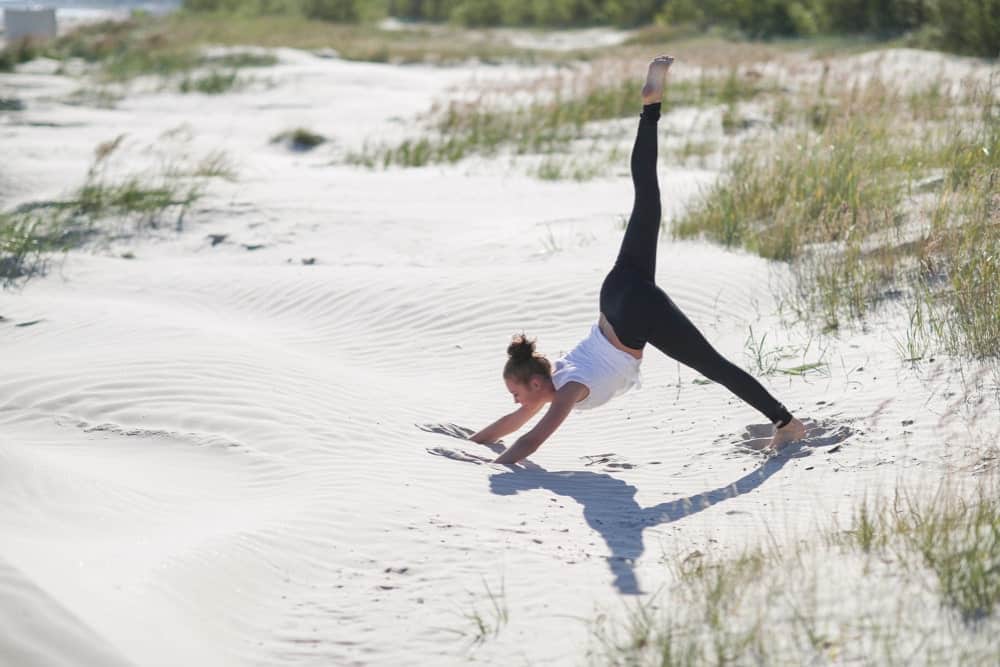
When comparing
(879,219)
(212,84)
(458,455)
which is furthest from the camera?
(212,84)

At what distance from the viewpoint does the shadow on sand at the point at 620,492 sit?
4676mm

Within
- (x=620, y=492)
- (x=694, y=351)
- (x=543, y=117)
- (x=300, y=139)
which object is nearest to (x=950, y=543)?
(x=620, y=492)

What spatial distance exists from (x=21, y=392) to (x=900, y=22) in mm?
28601

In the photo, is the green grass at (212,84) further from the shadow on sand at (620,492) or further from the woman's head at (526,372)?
the shadow on sand at (620,492)

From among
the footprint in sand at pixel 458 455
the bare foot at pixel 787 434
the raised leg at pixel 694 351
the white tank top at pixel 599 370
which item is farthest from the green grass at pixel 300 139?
the bare foot at pixel 787 434

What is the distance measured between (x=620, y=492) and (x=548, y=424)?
1.66 feet

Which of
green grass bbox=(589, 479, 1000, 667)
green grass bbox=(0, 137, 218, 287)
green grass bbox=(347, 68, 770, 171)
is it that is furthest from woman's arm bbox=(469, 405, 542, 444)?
green grass bbox=(347, 68, 770, 171)

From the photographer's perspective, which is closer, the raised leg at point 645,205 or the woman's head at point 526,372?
the raised leg at point 645,205

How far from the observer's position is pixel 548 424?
5.64m

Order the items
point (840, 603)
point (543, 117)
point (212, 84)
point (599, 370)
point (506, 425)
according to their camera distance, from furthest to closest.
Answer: point (212, 84) < point (543, 117) < point (506, 425) < point (599, 370) < point (840, 603)

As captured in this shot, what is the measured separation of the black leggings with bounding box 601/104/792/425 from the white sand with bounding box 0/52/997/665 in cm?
45

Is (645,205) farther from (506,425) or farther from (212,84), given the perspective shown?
(212,84)

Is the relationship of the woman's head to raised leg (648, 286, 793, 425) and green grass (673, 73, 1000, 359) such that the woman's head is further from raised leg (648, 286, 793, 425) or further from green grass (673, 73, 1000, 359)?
green grass (673, 73, 1000, 359)

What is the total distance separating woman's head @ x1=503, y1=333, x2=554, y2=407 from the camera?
5.81 metres
